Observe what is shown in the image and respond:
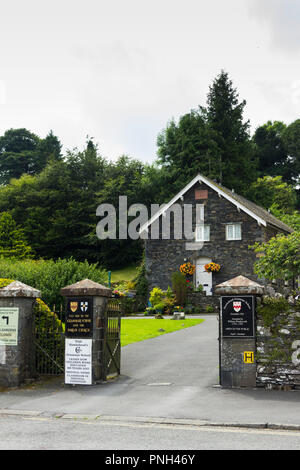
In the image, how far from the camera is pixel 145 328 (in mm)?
22016

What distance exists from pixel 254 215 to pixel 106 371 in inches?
898

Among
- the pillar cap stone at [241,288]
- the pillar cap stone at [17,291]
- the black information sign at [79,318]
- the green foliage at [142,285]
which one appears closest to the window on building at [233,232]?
the green foliage at [142,285]

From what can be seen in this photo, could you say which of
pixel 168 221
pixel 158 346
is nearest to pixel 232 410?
pixel 158 346

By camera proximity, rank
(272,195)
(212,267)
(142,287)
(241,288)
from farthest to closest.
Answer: (272,195) → (142,287) → (212,267) → (241,288)

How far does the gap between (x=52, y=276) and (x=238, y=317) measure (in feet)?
33.3

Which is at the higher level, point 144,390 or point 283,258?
point 283,258

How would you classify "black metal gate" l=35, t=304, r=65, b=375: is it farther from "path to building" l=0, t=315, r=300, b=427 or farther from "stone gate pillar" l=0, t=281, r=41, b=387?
"path to building" l=0, t=315, r=300, b=427

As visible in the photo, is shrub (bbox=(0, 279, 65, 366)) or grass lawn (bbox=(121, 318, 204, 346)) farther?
grass lawn (bbox=(121, 318, 204, 346))

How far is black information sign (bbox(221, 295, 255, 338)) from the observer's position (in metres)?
11.2

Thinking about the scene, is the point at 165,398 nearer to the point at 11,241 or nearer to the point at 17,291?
the point at 17,291

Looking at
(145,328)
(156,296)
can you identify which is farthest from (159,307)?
(145,328)

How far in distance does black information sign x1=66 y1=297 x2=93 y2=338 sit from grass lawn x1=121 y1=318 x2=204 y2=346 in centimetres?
529

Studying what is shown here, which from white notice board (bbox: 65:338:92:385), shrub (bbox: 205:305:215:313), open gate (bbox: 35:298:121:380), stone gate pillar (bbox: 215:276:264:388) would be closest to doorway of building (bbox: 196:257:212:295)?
shrub (bbox: 205:305:215:313)

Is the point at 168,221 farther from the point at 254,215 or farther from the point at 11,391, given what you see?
the point at 11,391
